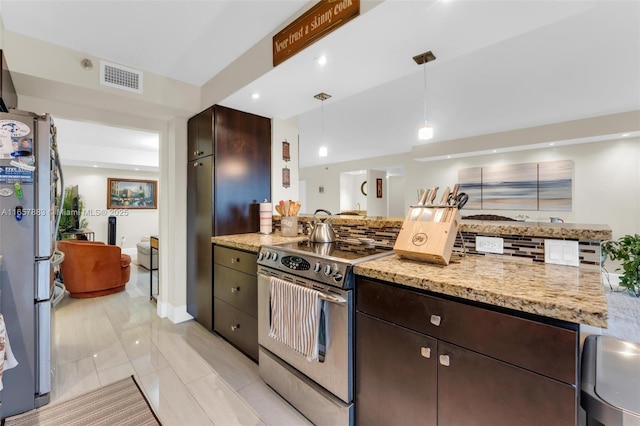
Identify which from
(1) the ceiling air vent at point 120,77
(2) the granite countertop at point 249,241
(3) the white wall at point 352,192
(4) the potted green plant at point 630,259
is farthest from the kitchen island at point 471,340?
(3) the white wall at point 352,192

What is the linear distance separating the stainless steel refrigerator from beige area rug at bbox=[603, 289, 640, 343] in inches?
168

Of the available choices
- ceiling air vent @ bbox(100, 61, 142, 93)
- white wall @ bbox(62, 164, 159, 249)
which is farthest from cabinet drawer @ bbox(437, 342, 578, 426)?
white wall @ bbox(62, 164, 159, 249)

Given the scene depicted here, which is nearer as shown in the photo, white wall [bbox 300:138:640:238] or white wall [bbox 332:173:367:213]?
white wall [bbox 300:138:640:238]

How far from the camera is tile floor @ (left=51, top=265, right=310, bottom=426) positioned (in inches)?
66.5

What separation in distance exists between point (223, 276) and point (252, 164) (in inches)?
46.4

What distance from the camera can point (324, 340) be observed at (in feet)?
4.92

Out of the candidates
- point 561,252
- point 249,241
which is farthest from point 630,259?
point 249,241

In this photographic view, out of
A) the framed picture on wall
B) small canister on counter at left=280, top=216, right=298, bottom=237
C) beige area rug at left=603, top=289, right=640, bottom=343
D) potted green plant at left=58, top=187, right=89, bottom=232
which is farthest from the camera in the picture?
the framed picture on wall

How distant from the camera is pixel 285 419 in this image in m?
1.63

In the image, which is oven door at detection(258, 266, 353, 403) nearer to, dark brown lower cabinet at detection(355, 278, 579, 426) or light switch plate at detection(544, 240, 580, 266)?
dark brown lower cabinet at detection(355, 278, 579, 426)

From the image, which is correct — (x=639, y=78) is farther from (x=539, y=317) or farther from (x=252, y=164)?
(x=252, y=164)

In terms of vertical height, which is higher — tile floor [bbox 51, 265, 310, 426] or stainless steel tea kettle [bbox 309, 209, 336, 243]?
stainless steel tea kettle [bbox 309, 209, 336, 243]

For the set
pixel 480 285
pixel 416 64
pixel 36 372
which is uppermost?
pixel 416 64

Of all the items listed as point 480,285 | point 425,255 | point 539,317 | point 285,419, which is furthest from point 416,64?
point 285,419
